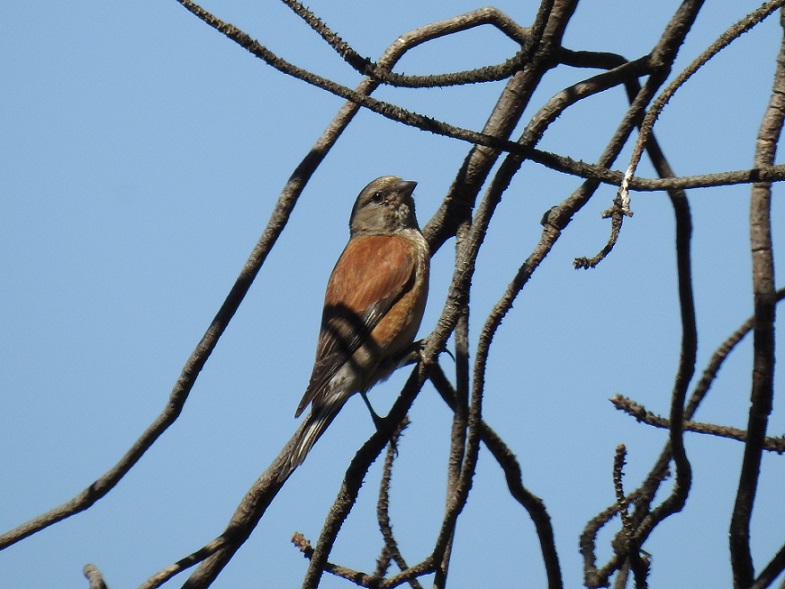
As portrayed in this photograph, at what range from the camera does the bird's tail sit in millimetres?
3826

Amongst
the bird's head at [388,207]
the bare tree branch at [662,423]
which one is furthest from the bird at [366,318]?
the bare tree branch at [662,423]

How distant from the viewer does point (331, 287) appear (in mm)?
5734

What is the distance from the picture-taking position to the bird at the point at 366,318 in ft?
16.5

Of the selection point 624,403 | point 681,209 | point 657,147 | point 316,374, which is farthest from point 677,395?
point 316,374

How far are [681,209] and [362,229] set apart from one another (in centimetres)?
335

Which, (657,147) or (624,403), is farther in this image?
(657,147)

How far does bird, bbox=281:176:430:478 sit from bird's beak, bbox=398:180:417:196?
509mm

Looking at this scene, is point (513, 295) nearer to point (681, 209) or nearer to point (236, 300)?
point (681, 209)

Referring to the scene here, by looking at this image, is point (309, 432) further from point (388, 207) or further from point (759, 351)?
point (388, 207)

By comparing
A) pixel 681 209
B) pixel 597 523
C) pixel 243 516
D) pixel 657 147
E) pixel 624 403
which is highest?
pixel 657 147

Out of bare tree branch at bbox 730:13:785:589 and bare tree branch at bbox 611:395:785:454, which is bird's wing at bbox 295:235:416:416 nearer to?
bare tree branch at bbox 611:395:785:454

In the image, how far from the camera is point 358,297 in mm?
5441

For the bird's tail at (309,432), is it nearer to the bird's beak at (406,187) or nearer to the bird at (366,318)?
the bird at (366,318)

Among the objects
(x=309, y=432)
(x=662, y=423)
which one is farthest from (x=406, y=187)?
(x=662, y=423)
